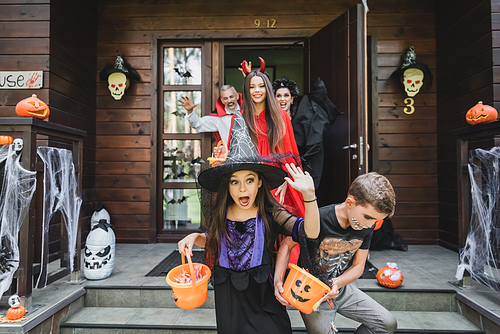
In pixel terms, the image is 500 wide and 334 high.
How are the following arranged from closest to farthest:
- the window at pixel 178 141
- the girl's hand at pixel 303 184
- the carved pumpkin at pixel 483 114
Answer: the girl's hand at pixel 303 184 → the carved pumpkin at pixel 483 114 → the window at pixel 178 141

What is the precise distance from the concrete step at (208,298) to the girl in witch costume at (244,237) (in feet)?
3.32

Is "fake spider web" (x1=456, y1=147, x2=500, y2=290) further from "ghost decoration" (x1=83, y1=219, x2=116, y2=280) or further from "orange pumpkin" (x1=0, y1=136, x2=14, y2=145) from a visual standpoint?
"orange pumpkin" (x1=0, y1=136, x2=14, y2=145)

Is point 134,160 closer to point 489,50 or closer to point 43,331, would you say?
point 43,331

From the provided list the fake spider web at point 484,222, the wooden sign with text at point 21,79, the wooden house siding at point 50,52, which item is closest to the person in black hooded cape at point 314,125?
the fake spider web at point 484,222

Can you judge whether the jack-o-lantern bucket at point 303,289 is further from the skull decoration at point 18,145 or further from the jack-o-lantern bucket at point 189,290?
the skull decoration at point 18,145

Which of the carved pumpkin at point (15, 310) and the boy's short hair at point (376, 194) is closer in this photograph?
the boy's short hair at point (376, 194)

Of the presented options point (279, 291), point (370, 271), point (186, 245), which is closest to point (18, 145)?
point (186, 245)

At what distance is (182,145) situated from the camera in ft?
13.0

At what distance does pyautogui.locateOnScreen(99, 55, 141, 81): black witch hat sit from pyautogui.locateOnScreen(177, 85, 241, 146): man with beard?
774 millimetres

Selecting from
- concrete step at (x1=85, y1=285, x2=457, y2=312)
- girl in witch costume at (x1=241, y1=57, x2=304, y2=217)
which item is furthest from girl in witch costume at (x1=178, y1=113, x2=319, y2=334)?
concrete step at (x1=85, y1=285, x2=457, y2=312)

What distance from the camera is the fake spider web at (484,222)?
7.07ft

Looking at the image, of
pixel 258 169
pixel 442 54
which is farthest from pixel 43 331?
pixel 442 54

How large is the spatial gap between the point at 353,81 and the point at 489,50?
137 cm

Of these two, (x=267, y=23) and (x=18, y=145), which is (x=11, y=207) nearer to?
(x=18, y=145)
